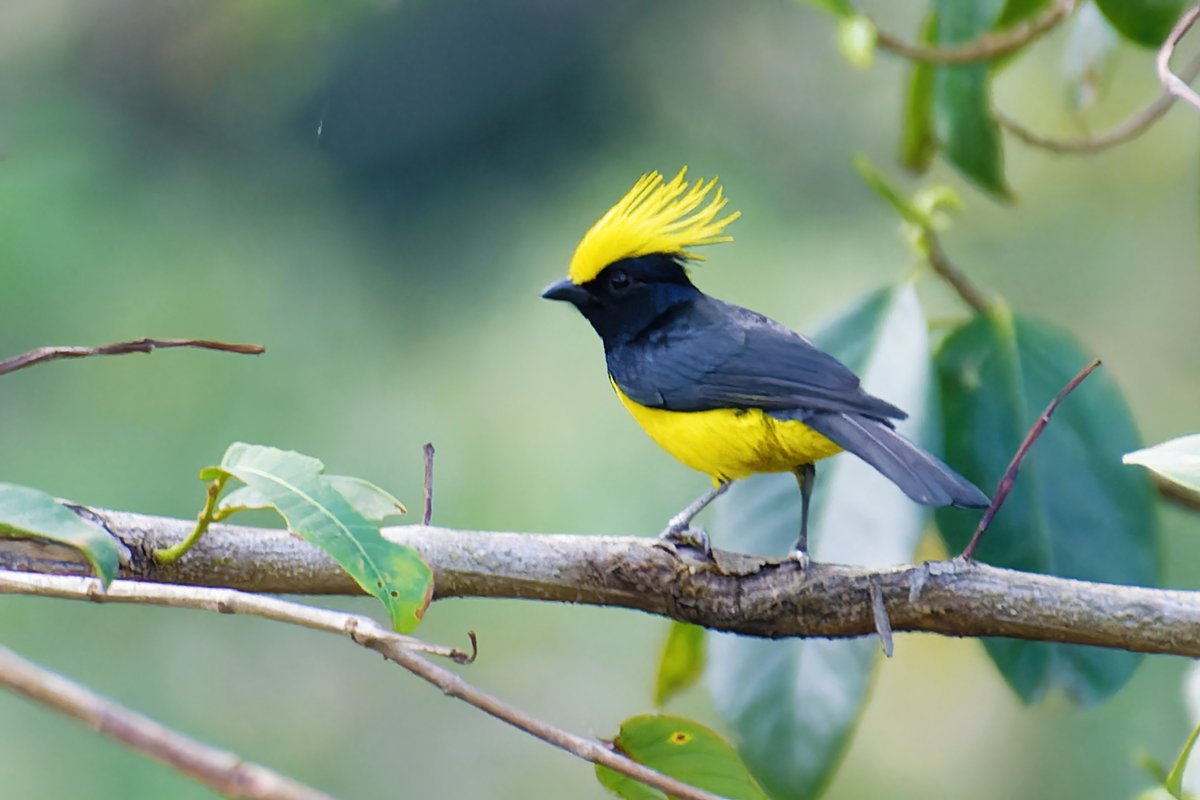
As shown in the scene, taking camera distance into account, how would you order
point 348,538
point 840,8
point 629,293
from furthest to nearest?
point 629,293 → point 840,8 → point 348,538

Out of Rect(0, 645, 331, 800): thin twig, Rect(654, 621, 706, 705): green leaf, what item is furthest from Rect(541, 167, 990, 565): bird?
Rect(0, 645, 331, 800): thin twig

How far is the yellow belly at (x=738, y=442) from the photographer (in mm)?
1586

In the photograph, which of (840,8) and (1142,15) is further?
(840,8)

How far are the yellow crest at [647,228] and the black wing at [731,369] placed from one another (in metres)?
0.10

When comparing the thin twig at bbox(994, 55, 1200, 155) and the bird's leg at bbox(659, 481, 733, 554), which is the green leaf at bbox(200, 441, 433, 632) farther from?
the thin twig at bbox(994, 55, 1200, 155)

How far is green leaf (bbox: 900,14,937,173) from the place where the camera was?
6.82 feet

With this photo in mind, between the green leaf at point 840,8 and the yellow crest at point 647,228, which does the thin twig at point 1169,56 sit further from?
the yellow crest at point 647,228

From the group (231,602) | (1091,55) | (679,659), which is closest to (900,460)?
(679,659)

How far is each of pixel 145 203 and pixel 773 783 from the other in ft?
8.48

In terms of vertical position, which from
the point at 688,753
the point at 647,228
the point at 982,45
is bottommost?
the point at 688,753

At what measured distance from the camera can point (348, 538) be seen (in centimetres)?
93

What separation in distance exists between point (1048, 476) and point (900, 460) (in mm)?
478

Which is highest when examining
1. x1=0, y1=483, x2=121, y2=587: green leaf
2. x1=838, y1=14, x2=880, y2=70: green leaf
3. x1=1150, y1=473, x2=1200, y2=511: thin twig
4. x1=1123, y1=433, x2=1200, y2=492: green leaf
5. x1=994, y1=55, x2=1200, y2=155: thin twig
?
x1=838, y1=14, x2=880, y2=70: green leaf

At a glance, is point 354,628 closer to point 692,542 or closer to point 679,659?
point 692,542
